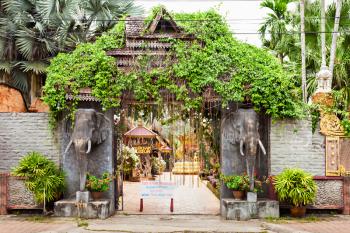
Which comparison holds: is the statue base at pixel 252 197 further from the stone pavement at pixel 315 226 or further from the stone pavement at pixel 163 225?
the stone pavement at pixel 315 226

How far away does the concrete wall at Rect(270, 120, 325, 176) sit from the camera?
12.1 metres

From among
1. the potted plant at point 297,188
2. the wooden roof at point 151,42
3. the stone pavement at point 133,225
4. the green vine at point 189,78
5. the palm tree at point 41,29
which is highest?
the palm tree at point 41,29

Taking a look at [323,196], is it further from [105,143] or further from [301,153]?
[105,143]

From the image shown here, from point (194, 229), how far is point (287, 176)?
282cm

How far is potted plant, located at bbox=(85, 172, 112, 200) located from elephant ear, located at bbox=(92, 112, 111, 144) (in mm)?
898

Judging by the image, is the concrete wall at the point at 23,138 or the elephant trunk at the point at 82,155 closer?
the elephant trunk at the point at 82,155

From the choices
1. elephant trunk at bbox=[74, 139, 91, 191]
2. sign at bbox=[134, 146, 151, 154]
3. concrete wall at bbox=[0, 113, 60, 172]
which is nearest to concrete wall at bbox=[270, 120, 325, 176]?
elephant trunk at bbox=[74, 139, 91, 191]

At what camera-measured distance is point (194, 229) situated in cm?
1010

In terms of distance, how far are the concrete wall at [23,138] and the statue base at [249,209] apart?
181 inches

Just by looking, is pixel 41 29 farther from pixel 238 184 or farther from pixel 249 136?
pixel 238 184

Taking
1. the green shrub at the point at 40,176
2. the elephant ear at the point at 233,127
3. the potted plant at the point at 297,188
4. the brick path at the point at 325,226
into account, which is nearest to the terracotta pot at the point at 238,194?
the potted plant at the point at 297,188

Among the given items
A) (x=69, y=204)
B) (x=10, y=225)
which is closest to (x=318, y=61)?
(x=69, y=204)

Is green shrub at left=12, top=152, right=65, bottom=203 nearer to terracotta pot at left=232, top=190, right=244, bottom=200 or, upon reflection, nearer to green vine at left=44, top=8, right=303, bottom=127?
green vine at left=44, top=8, right=303, bottom=127

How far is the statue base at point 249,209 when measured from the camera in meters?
11.3
